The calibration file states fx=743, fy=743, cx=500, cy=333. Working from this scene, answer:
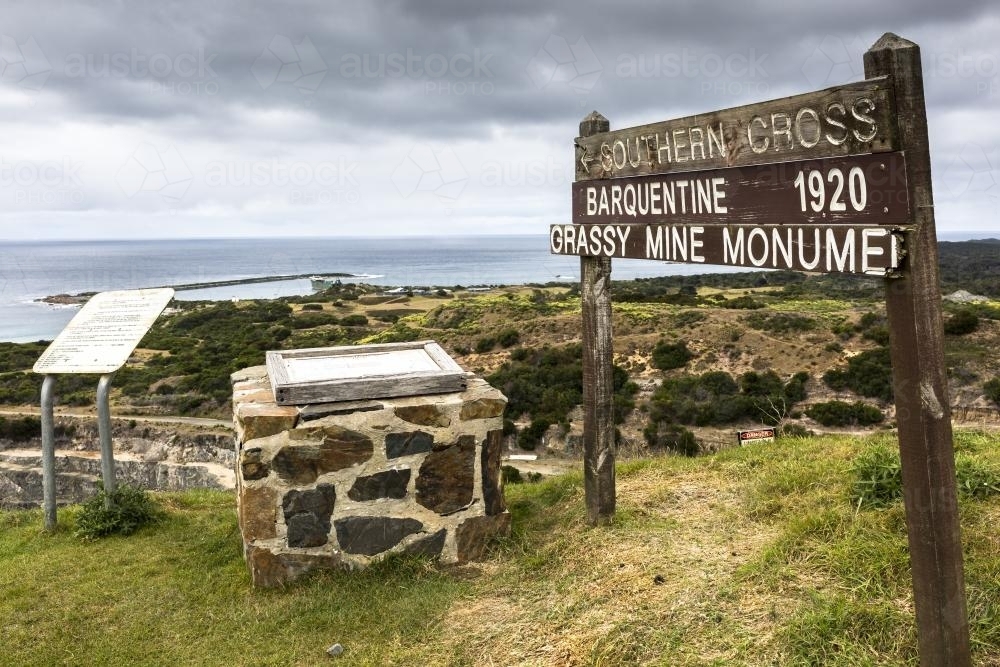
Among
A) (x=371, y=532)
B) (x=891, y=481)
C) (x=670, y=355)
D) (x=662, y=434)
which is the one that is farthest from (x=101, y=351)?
(x=670, y=355)

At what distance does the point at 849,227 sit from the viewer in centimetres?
259

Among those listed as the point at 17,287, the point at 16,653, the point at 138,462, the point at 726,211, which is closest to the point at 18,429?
the point at 138,462

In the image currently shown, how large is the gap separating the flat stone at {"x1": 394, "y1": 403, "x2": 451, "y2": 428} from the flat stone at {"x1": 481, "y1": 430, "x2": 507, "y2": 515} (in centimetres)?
32

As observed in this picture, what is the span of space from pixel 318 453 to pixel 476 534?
44.3 inches

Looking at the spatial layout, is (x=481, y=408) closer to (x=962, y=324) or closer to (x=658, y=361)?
Answer: (x=658, y=361)

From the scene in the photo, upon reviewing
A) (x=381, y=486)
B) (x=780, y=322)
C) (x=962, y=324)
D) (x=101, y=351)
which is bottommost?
(x=962, y=324)

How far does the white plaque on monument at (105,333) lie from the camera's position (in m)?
5.55

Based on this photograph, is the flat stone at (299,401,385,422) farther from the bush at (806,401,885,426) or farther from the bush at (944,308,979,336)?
the bush at (944,308,979,336)

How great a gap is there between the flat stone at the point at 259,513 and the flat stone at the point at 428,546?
31.8 inches

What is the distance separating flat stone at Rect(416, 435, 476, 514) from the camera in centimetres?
455

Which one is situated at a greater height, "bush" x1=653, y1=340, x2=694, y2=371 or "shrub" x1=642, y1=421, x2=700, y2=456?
"bush" x1=653, y1=340, x2=694, y2=371

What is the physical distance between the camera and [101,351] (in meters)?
5.64

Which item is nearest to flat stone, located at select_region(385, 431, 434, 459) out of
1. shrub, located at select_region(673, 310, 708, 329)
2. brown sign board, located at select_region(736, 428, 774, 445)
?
brown sign board, located at select_region(736, 428, 774, 445)

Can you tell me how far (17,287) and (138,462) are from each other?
11233cm
